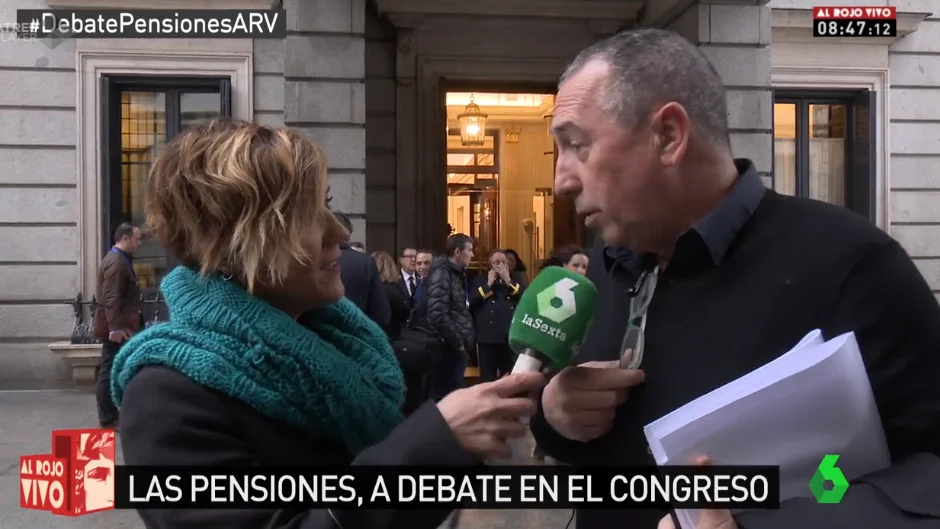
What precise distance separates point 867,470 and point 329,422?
0.93 m

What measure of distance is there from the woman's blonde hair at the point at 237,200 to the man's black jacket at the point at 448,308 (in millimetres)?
6544

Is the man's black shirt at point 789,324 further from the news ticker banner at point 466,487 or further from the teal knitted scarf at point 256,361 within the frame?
the teal knitted scarf at point 256,361

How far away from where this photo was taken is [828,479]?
4.25 ft

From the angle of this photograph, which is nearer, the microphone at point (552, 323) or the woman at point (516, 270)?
the microphone at point (552, 323)

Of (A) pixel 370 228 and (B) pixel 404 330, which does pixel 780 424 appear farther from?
(A) pixel 370 228

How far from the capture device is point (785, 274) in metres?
1.48

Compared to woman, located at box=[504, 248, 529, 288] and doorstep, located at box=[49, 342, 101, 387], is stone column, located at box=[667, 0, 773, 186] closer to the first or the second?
woman, located at box=[504, 248, 529, 288]

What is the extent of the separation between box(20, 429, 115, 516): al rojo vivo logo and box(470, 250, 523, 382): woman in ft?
12.9


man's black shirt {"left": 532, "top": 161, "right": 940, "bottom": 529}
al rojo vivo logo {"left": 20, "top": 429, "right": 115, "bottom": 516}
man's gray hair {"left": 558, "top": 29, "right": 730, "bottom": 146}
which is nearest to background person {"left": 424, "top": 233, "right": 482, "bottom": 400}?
al rojo vivo logo {"left": 20, "top": 429, "right": 115, "bottom": 516}

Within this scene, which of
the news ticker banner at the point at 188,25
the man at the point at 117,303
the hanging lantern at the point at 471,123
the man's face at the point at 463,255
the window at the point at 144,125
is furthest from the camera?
the hanging lantern at the point at 471,123

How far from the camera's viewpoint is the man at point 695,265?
4.54 ft

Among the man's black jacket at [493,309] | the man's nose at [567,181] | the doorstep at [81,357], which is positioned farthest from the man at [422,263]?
the man's nose at [567,181]

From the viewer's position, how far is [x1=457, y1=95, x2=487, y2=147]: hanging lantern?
12742 millimetres

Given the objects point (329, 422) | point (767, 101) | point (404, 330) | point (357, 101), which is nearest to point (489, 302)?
point (404, 330)
